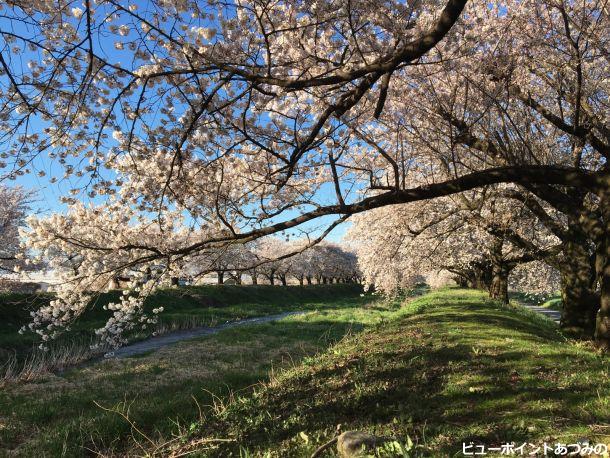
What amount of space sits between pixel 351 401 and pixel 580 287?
10.1 m

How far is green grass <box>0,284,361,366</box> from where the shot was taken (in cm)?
1925

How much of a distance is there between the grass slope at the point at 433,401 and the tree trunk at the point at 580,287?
14.1ft

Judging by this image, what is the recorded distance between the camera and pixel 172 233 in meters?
11.9

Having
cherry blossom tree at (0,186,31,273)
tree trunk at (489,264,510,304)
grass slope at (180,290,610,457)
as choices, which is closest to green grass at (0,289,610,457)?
grass slope at (180,290,610,457)

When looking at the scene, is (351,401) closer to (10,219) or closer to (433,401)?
(433,401)

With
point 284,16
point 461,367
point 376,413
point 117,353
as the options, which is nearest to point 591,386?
point 461,367

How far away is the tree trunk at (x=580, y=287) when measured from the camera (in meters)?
12.9

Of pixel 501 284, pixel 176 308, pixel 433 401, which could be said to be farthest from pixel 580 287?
pixel 176 308

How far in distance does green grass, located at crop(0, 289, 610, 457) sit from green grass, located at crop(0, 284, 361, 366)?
8.04ft

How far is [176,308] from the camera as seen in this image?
3344 centimetres

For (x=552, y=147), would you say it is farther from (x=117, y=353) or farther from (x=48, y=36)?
(x=117, y=353)

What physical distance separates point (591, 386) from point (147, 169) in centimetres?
892

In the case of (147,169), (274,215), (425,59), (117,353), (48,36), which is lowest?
(117,353)

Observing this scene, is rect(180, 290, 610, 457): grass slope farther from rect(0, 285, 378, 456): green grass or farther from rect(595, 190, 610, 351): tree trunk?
rect(0, 285, 378, 456): green grass
